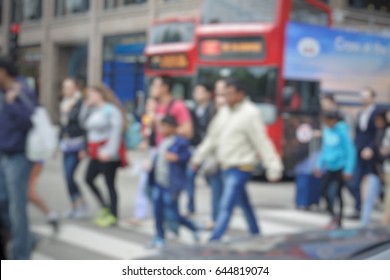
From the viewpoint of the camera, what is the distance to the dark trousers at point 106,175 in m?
5.07

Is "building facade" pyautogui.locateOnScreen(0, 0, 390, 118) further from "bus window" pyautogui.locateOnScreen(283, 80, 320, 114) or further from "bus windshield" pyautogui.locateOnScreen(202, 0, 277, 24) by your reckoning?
"bus window" pyautogui.locateOnScreen(283, 80, 320, 114)

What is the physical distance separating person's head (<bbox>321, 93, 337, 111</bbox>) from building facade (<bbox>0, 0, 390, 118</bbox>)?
1.86 m

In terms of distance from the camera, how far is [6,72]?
10.8ft

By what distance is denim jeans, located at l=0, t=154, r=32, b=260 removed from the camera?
3.47 metres

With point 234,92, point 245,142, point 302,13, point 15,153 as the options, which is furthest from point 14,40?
point 302,13

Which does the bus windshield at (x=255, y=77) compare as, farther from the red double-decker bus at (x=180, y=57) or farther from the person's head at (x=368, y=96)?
the person's head at (x=368, y=96)

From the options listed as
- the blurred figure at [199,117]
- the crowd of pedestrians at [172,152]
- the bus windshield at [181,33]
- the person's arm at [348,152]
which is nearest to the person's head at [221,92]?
the crowd of pedestrians at [172,152]

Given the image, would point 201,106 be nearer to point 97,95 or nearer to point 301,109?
point 301,109

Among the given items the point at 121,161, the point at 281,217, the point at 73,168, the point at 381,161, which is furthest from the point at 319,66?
the point at 73,168

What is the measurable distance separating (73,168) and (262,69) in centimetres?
196

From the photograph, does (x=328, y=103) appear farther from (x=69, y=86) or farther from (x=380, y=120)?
(x=69, y=86)

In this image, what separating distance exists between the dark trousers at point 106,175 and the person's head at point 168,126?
937mm

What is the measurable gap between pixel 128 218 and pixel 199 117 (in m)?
1.04

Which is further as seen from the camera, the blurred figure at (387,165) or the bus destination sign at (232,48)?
the bus destination sign at (232,48)
